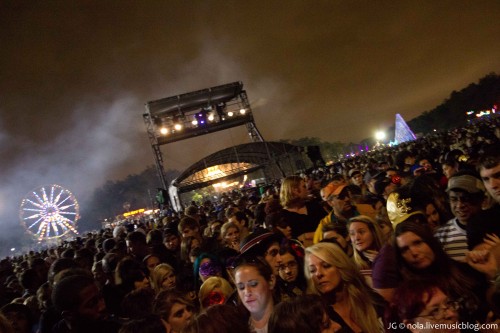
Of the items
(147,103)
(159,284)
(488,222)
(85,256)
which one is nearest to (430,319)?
(488,222)

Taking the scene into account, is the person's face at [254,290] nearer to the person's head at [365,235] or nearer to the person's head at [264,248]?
the person's head at [264,248]

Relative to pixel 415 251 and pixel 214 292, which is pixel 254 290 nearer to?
pixel 214 292

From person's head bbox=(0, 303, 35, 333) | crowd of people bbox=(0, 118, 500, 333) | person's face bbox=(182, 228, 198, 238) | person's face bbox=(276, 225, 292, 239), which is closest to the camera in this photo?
crowd of people bbox=(0, 118, 500, 333)

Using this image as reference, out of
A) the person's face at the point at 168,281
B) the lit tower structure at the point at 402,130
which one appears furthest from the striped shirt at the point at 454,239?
the lit tower structure at the point at 402,130

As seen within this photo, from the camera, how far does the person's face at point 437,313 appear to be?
2.00 meters

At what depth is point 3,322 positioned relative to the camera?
2.93 metres

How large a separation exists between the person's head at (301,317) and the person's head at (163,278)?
2.60 meters

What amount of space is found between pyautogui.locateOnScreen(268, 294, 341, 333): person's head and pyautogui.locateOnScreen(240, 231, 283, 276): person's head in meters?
1.14

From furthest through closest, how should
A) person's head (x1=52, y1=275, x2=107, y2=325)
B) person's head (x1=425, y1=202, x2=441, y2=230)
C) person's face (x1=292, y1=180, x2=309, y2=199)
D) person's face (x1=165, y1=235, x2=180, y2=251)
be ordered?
person's face (x1=165, y1=235, x2=180, y2=251), person's face (x1=292, y1=180, x2=309, y2=199), person's head (x1=425, y1=202, x2=441, y2=230), person's head (x1=52, y1=275, x2=107, y2=325)

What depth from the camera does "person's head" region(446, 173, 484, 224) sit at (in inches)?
133

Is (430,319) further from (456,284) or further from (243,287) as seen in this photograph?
(243,287)

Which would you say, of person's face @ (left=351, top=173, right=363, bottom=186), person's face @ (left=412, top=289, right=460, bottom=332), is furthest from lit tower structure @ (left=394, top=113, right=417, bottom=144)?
person's face @ (left=412, top=289, right=460, bottom=332)

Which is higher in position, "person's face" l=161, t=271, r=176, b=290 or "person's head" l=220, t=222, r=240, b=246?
"person's head" l=220, t=222, r=240, b=246

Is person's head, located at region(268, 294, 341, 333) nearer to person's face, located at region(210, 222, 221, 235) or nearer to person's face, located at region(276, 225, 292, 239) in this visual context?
person's face, located at region(276, 225, 292, 239)
